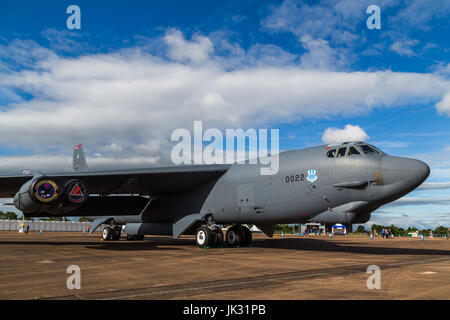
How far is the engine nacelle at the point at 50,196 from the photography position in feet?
41.7

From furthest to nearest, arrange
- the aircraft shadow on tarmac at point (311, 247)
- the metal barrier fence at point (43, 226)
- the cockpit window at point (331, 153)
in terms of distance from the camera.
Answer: the metal barrier fence at point (43, 226) < the aircraft shadow on tarmac at point (311, 247) < the cockpit window at point (331, 153)

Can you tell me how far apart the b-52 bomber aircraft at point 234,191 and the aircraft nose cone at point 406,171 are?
0.09 ft

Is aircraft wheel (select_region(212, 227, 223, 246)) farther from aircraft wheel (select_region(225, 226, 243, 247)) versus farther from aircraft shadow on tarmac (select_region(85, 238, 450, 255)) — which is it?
aircraft wheel (select_region(225, 226, 243, 247))

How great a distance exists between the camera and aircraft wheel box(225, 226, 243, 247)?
1719cm

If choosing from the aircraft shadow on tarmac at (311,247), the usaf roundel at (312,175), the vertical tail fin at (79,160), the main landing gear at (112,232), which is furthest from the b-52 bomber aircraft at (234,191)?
the vertical tail fin at (79,160)

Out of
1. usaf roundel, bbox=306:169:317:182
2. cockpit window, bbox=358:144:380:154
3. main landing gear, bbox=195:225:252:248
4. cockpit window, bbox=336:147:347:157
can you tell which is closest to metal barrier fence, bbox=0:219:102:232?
main landing gear, bbox=195:225:252:248

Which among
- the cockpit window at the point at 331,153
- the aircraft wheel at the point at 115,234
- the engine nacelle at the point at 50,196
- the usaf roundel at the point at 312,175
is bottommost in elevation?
the aircraft wheel at the point at 115,234

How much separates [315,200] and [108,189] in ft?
33.0

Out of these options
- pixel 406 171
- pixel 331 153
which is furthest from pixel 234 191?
pixel 406 171

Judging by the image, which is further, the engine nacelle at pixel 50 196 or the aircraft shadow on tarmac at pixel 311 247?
the aircraft shadow on tarmac at pixel 311 247

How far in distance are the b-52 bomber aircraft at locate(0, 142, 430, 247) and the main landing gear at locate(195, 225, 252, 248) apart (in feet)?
0.14

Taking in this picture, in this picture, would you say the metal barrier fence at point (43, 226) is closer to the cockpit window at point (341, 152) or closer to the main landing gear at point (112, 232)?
the main landing gear at point (112, 232)
